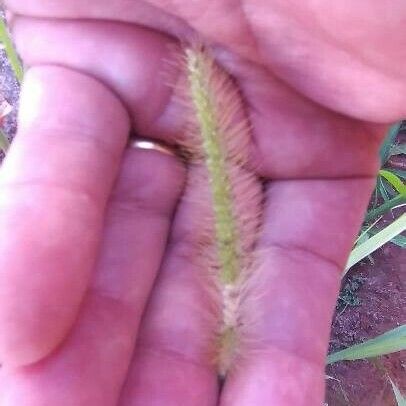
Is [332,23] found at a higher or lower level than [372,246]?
higher

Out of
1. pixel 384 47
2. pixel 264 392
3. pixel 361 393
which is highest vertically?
pixel 384 47

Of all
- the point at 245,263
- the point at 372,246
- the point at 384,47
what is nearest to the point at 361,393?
the point at 372,246

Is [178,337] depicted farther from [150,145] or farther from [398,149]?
[398,149]

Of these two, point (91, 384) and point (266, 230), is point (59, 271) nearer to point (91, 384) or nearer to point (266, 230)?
point (91, 384)

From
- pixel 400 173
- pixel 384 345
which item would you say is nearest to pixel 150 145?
pixel 384 345

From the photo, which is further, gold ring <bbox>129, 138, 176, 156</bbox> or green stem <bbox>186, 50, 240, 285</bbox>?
gold ring <bbox>129, 138, 176, 156</bbox>

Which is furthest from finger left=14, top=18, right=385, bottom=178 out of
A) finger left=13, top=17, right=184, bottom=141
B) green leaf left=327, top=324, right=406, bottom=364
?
green leaf left=327, top=324, right=406, bottom=364

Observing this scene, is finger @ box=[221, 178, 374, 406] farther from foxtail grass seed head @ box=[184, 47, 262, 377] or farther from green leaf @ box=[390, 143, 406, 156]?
green leaf @ box=[390, 143, 406, 156]
